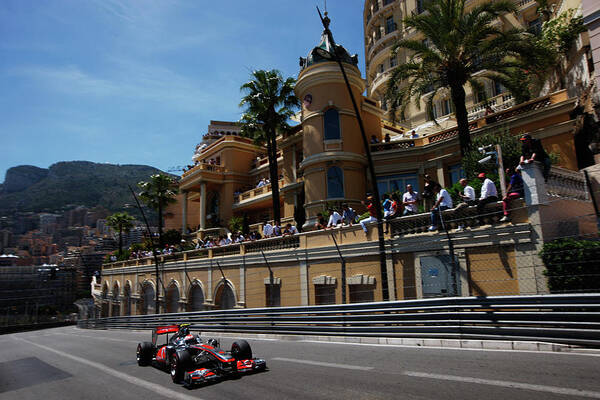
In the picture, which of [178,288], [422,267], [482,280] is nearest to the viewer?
[482,280]

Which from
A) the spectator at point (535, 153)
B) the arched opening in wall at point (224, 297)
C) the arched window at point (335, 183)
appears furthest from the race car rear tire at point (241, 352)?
the arched window at point (335, 183)

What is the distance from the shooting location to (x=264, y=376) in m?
6.68

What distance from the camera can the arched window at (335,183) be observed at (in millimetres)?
23391

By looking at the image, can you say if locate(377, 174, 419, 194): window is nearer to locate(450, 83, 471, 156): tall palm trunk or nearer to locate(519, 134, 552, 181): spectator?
locate(450, 83, 471, 156): tall palm trunk

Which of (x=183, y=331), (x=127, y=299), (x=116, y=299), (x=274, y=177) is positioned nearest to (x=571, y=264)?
(x=183, y=331)

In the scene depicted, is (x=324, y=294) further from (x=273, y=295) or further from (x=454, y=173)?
(x=454, y=173)

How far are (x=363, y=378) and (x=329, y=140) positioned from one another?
19.1 meters

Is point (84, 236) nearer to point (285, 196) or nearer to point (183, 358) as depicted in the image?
point (285, 196)

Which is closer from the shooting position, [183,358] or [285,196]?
[183,358]

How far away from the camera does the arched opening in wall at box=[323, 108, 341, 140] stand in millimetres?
24000

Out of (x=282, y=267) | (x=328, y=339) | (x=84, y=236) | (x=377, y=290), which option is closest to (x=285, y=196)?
(x=282, y=267)

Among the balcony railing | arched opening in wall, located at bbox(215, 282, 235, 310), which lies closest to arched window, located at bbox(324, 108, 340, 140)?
arched opening in wall, located at bbox(215, 282, 235, 310)

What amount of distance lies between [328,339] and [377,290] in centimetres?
369

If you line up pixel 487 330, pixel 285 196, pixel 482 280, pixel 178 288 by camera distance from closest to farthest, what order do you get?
1. pixel 487 330
2. pixel 482 280
3. pixel 178 288
4. pixel 285 196
